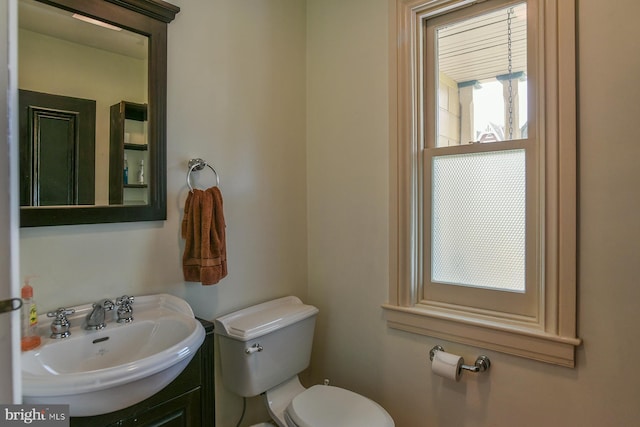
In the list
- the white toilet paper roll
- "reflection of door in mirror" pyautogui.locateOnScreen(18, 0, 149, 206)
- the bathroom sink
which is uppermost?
"reflection of door in mirror" pyautogui.locateOnScreen(18, 0, 149, 206)

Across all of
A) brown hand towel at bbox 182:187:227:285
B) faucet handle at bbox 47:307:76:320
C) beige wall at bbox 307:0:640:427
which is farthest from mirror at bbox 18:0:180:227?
beige wall at bbox 307:0:640:427

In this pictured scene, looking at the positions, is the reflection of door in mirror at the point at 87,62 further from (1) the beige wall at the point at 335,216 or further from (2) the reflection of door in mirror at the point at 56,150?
(1) the beige wall at the point at 335,216

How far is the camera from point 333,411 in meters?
1.46

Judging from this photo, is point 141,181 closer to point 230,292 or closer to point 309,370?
point 230,292

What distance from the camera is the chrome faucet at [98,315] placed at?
45.8 inches

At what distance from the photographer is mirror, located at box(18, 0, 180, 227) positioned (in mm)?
1126

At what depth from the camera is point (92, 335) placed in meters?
1.12

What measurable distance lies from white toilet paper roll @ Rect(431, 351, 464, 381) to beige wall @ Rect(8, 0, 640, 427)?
8 centimetres

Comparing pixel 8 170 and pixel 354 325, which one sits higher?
pixel 8 170

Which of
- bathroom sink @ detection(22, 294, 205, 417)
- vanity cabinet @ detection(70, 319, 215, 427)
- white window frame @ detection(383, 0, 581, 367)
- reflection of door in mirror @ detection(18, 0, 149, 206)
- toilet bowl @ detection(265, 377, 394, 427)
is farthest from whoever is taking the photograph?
toilet bowl @ detection(265, 377, 394, 427)

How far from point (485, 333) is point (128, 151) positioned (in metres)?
1.58

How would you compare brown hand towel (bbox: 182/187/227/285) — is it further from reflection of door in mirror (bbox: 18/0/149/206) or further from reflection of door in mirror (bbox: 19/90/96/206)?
reflection of door in mirror (bbox: 19/90/96/206)

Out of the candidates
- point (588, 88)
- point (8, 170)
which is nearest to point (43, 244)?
point (8, 170)

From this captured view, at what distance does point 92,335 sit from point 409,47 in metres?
1.69
